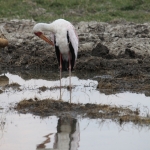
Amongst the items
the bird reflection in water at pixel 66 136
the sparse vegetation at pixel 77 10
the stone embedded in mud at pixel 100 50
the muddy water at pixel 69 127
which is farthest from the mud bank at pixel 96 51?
the bird reflection in water at pixel 66 136

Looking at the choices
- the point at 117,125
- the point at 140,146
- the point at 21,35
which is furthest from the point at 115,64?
the point at 140,146

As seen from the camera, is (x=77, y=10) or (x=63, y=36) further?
(x=77, y=10)

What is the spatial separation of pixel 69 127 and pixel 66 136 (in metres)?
0.46

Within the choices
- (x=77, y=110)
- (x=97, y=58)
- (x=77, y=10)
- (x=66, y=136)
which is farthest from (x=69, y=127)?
(x=77, y=10)

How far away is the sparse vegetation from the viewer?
69.9 feet

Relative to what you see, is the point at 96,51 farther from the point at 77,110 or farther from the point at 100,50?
the point at 77,110

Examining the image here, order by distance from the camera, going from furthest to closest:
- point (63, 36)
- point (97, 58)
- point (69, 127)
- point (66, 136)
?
point (97, 58), point (63, 36), point (69, 127), point (66, 136)

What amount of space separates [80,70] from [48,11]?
26.5 feet

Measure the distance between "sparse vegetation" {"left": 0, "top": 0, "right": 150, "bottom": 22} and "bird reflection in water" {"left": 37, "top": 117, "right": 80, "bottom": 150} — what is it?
11348 millimetres

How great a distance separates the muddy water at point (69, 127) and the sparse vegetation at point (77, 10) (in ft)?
29.8

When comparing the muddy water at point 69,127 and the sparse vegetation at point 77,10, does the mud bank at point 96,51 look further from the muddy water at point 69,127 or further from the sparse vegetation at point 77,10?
the sparse vegetation at point 77,10

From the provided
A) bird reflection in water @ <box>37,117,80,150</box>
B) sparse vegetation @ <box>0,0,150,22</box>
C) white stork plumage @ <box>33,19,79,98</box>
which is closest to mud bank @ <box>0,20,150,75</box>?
white stork plumage @ <box>33,19,79,98</box>

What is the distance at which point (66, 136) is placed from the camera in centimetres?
888

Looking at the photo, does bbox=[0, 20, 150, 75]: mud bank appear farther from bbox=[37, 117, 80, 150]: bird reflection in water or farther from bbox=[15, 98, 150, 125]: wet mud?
bbox=[37, 117, 80, 150]: bird reflection in water
